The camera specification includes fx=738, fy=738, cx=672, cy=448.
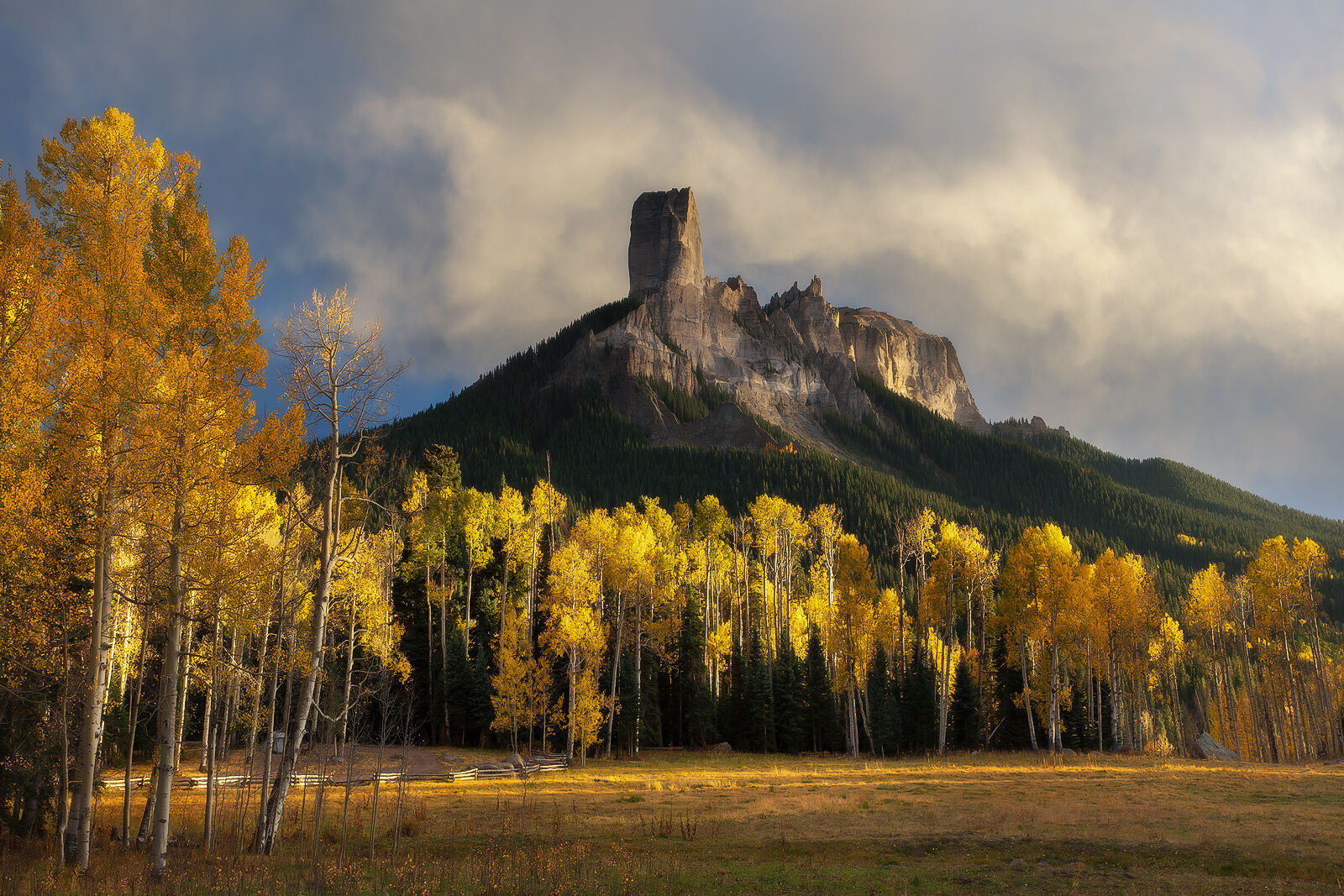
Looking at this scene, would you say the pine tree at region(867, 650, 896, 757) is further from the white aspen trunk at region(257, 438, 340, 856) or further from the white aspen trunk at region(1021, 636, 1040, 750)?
the white aspen trunk at region(257, 438, 340, 856)

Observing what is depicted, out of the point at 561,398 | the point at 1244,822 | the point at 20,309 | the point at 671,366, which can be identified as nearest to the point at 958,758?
the point at 1244,822

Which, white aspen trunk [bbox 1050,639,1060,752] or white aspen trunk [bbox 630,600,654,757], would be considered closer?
white aspen trunk [bbox 1050,639,1060,752]

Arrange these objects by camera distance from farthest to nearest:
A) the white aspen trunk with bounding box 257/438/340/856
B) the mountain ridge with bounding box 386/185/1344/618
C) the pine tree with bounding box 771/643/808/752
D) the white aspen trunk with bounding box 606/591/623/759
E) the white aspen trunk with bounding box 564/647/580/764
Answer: the mountain ridge with bounding box 386/185/1344/618 → the pine tree with bounding box 771/643/808/752 → the white aspen trunk with bounding box 606/591/623/759 → the white aspen trunk with bounding box 564/647/580/764 → the white aspen trunk with bounding box 257/438/340/856

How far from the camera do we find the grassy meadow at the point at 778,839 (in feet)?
40.2

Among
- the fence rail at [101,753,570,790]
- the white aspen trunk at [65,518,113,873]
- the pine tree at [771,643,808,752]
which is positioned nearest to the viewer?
the white aspen trunk at [65,518,113,873]

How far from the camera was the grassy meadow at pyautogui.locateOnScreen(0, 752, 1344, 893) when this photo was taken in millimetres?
12242

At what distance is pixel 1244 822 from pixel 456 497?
35215 millimetres

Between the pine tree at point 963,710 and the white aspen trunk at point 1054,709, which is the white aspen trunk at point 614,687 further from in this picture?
the white aspen trunk at point 1054,709

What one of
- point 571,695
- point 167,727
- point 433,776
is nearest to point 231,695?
point 433,776

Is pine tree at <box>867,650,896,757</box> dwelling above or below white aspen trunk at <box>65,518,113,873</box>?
below

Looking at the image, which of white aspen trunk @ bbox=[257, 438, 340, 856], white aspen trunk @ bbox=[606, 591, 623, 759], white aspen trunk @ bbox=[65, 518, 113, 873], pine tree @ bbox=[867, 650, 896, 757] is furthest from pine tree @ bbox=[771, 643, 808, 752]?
white aspen trunk @ bbox=[65, 518, 113, 873]

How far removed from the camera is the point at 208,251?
12586 mm

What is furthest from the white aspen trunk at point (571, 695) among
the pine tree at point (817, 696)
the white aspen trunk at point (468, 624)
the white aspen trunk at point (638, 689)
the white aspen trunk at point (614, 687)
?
the pine tree at point (817, 696)

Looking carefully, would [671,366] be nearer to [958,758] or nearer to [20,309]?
[958,758]
